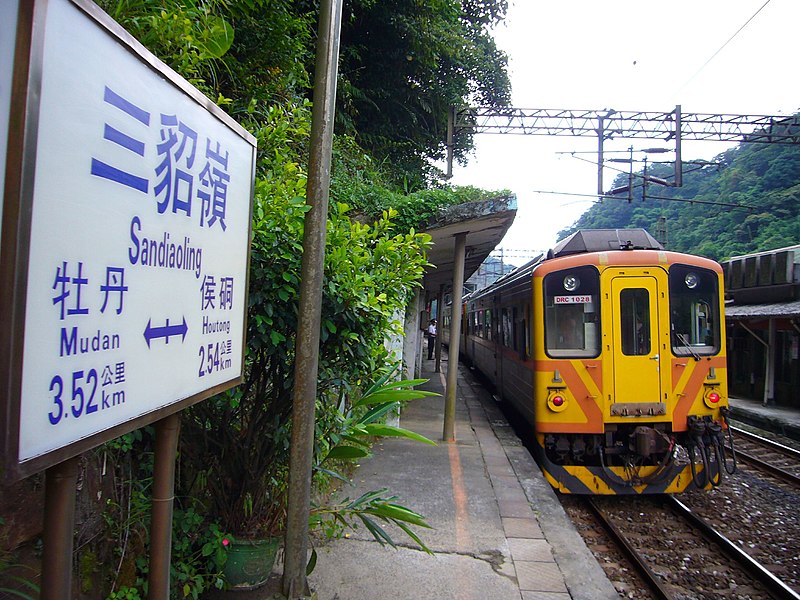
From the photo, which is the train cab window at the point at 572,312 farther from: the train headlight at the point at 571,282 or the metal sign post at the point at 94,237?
the metal sign post at the point at 94,237

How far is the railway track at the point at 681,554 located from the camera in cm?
435

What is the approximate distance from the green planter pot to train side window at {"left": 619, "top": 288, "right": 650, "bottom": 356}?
4.36 metres

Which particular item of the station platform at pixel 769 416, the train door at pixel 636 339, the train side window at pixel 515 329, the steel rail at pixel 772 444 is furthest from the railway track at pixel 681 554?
the station platform at pixel 769 416

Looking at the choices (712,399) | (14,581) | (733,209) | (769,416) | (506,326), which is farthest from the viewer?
(733,209)

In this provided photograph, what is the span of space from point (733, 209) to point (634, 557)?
25.7 metres

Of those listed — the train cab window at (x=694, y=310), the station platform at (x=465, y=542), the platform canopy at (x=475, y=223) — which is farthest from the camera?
the platform canopy at (x=475, y=223)

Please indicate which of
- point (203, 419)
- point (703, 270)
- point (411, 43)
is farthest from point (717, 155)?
point (203, 419)

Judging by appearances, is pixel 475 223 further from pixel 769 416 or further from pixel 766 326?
pixel 766 326

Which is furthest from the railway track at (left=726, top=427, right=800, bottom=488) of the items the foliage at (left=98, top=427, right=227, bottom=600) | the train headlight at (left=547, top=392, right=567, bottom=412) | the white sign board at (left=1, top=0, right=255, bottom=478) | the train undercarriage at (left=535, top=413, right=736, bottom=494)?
the white sign board at (left=1, top=0, right=255, bottom=478)

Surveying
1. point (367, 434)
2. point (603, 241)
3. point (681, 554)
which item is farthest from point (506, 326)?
point (367, 434)

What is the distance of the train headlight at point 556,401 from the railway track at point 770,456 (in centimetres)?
253

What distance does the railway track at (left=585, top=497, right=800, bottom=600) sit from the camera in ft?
14.3

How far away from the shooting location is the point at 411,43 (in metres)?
10.2

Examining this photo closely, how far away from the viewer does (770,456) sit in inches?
349
